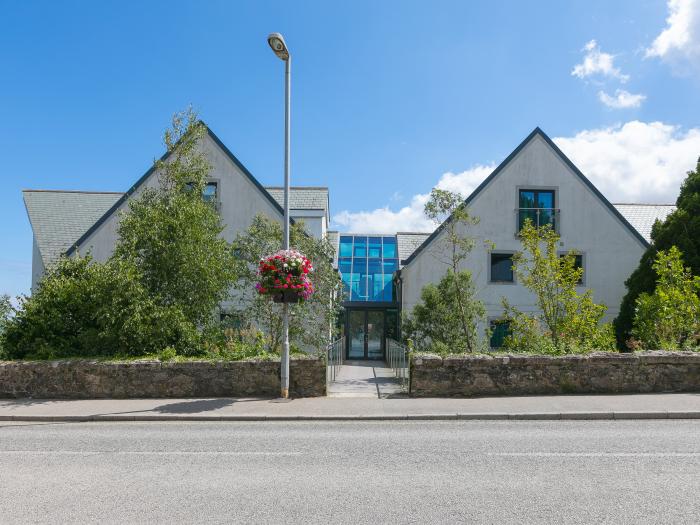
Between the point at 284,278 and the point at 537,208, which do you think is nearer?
the point at 284,278

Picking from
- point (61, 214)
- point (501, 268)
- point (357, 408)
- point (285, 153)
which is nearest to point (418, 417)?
point (357, 408)

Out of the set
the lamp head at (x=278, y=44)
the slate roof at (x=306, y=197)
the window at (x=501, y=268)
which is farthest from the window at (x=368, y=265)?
the lamp head at (x=278, y=44)

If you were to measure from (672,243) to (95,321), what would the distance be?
18.7 m

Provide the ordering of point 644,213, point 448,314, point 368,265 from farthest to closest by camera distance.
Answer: point 644,213 → point 368,265 → point 448,314

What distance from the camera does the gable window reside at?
2159 cm

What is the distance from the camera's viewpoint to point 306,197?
26.8 m

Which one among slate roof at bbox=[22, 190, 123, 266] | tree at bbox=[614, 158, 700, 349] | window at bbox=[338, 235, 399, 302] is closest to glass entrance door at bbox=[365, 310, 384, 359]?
window at bbox=[338, 235, 399, 302]

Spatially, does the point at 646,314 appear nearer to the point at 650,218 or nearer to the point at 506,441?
the point at 506,441

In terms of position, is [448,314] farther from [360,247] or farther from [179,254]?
[360,247]

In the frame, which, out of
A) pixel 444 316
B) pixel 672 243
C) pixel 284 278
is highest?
pixel 672 243

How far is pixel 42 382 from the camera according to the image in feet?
37.4

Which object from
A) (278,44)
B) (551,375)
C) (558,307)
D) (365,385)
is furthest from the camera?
(365,385)

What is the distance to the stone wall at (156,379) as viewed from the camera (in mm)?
11250

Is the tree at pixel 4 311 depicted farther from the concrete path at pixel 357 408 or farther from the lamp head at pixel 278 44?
the lamp head at pixel 278 44
